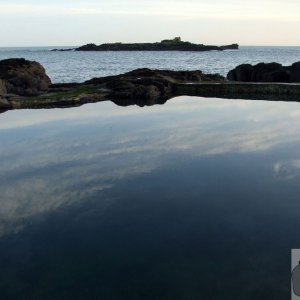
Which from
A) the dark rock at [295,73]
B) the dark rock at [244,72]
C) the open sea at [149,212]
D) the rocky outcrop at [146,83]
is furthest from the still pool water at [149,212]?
the dark rock at [244,72]

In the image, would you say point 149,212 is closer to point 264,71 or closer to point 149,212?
point 149,212

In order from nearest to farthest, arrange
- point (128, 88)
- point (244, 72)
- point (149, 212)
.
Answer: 1. point (149, 212)
2. point (128, 88)
3. point (244, 72)

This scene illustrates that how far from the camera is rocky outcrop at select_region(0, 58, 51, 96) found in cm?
5550

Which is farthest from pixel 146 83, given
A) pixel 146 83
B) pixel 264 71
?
pixel 264 71

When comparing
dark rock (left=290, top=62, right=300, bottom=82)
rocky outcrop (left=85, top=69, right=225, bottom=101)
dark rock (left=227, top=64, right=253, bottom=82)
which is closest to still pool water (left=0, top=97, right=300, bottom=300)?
rocky outcrop (left=85, top=69, right=225, bottom=101)

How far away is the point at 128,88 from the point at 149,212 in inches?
1497

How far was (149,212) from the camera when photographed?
1809 centimetres

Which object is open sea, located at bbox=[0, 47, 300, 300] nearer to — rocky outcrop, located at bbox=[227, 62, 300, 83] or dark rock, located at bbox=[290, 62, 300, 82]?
dark rock, located at bbox=[290, 62, 300, 82]

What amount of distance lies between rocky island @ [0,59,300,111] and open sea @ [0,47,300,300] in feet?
49.9

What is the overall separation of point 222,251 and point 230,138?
56.7 ft

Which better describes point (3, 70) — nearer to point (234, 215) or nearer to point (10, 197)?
point (10, 197)

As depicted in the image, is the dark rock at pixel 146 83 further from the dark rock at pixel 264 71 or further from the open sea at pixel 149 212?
the open sea at pixel 149 212

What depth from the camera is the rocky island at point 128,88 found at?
49.6 meters

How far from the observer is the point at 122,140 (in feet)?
101
